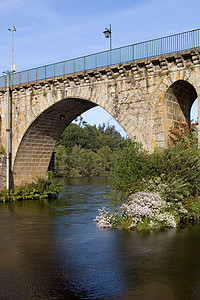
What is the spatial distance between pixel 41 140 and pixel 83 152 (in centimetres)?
4196

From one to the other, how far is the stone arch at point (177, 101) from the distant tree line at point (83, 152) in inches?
1087

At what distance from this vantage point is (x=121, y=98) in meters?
16.3

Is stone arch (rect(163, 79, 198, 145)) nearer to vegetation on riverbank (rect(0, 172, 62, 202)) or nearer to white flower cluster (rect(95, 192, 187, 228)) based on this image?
white flower cluster (rect(95, 192, 187, 228))

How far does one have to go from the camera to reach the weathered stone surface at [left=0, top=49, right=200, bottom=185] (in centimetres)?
1482

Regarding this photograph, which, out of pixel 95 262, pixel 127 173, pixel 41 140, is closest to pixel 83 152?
pixel 41 140

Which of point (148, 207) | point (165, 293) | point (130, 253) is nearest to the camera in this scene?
point (165, 293)

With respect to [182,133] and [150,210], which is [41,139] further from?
[150,210]

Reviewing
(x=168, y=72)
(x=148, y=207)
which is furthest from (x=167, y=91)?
(x=148, y=207)

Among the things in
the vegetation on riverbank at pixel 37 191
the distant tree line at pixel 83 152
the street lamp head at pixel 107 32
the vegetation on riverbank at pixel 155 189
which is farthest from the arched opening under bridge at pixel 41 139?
the distant tree line at pixel 83 152

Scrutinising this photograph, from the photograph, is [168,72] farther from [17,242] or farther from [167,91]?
[17,242]

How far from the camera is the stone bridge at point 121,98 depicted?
48.7 ft

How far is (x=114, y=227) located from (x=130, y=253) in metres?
3.33

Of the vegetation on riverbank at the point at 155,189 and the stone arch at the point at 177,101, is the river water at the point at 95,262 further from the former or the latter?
the stone arch at the point at 177,101

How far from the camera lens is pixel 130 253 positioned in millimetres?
8992
